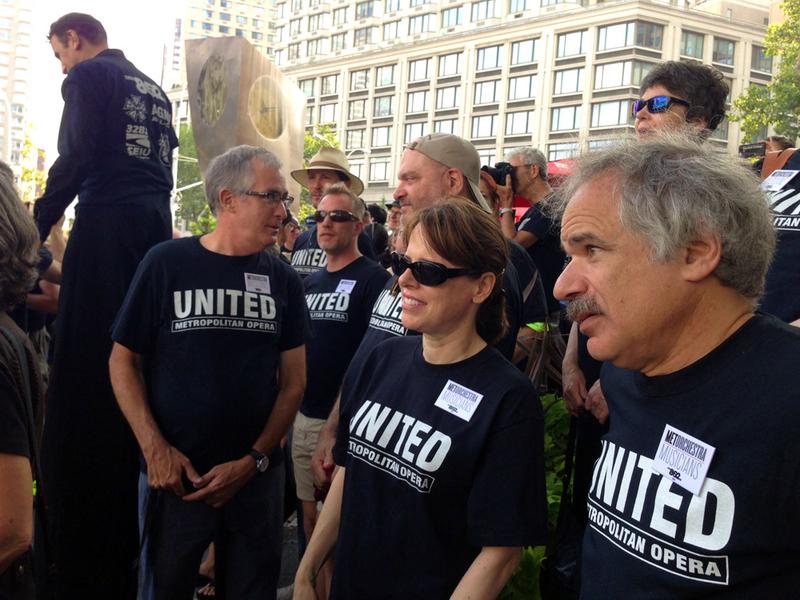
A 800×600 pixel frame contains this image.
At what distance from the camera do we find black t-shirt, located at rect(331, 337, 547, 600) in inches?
88.6

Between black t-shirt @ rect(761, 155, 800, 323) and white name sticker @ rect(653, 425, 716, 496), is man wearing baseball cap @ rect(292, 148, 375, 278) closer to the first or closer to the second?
black t-shirt @ rect(761, 155, 800, 323)

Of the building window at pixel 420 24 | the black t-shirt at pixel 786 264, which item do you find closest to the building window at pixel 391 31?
the building window at pixel 420 24

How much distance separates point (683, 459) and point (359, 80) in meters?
91.2

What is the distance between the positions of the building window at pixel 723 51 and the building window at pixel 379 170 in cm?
3231

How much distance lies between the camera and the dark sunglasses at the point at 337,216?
16.3 ft

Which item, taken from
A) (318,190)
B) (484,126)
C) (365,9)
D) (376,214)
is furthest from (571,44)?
(318,190)

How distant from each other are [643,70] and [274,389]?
224 feet

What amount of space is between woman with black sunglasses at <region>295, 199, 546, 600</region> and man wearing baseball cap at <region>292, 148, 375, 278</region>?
3.10 m

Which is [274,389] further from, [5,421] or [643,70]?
[643,70]

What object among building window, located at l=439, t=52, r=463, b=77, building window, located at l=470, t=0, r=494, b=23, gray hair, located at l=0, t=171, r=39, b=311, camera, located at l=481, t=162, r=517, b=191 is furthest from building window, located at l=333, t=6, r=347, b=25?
gray hair, located at l=0, t=171, r=39, b=311

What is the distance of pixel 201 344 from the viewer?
133 inches

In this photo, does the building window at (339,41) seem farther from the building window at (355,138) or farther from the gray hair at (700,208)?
the gray hair at (700,208)

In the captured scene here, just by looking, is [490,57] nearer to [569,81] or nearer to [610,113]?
[569,81]

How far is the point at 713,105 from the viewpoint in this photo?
11.5 feet
